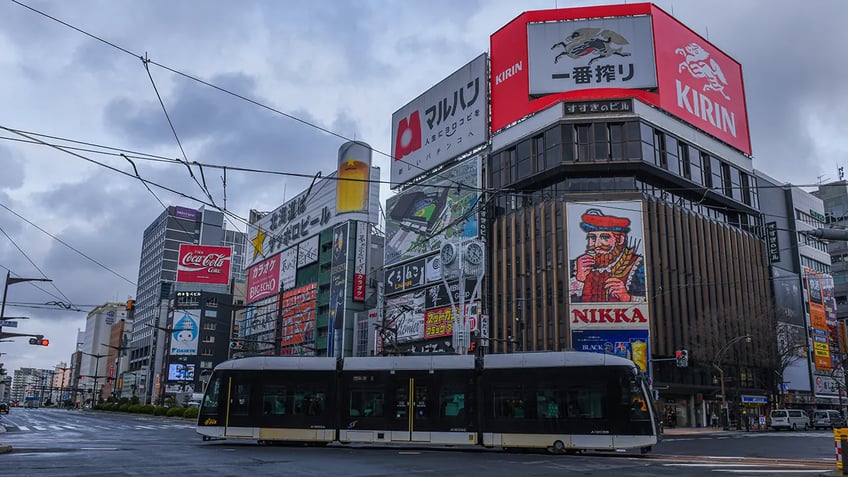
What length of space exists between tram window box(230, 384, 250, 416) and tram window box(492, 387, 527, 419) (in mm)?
9453

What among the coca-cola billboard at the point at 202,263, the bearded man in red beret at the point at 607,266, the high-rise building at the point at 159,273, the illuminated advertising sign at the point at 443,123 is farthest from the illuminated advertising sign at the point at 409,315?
the high-rise building at the point at 159,273

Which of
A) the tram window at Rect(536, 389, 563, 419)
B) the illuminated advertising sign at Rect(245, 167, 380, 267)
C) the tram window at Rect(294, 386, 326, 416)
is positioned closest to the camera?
the tram window at Rect(536, 389, 563, 419)

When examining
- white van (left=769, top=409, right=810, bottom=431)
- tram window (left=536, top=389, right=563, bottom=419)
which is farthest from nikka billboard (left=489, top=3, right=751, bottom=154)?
tram window (left=536, top=389, right=563, bottom=419)

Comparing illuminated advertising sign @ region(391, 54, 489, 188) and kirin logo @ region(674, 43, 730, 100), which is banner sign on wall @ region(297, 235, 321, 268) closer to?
illuminated advertising sign @ region(391, 54, 489, 188)

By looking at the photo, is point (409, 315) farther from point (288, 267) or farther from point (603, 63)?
point (288, 267)

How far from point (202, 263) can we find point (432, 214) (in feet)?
178

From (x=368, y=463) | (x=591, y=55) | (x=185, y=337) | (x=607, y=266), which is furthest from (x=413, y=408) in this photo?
(x=185, y=337)

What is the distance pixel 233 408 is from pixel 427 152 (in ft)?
178

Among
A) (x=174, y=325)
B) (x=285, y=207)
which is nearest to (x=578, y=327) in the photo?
(x=285, y=207)

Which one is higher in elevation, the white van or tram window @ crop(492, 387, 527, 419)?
tram window @ crop(492, 387, 527, 419)

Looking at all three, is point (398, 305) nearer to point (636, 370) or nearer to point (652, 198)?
point (652, 198)

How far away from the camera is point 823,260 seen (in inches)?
3302

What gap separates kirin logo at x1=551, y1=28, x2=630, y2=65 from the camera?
62.1 m

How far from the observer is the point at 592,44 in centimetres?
6256
